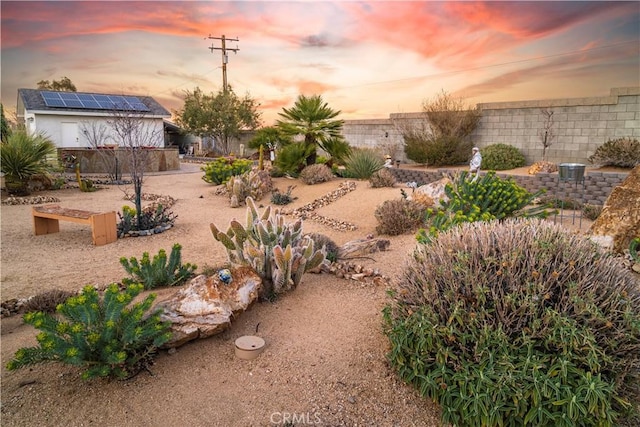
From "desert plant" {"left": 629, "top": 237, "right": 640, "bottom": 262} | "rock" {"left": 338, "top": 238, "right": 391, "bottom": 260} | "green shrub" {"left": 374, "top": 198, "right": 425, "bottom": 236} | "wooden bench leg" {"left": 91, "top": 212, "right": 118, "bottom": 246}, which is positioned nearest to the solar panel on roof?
"wooden bench leg" {"left": 91, "top": 212, "right": 118, "bottom": 246}

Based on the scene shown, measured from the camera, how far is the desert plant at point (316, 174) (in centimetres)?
1203

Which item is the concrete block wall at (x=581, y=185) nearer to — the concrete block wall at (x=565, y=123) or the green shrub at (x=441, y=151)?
the concrete block wall at (x=565, y=123)

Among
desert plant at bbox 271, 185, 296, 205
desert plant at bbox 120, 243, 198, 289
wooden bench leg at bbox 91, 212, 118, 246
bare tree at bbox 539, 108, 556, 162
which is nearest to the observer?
desert plant at bbox 120, 243, 198, 289

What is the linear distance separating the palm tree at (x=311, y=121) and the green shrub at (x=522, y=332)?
10420 mm

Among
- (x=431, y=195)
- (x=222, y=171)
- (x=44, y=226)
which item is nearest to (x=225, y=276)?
(x=431, y=195)

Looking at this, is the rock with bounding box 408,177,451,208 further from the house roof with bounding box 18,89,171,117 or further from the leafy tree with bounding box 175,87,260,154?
the leafy tree with bounding box 175,87,260,154

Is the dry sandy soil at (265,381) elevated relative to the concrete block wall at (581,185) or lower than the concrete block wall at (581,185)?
lower

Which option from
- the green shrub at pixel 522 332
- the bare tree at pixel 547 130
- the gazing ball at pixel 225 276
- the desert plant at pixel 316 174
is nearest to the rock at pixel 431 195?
the desert plant at pixel 316 174

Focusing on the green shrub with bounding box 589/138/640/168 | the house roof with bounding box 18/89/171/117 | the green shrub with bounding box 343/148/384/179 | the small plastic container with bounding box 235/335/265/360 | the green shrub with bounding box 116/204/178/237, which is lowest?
the small plastic container with bounding box 235/335/265/360

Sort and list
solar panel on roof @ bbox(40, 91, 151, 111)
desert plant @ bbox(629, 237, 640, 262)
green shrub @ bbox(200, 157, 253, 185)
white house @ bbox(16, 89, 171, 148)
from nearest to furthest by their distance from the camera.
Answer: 1. desert plant @ bbox(629, 237, 640, 262)
2. green shrub @ bbox(200, 157, 253, 185)
3. white house @ bbox(16, 89, 171, 148)
4. solar panel on roof @ bbox(40, 91, 151, 111)

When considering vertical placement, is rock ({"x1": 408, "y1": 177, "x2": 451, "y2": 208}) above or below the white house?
below

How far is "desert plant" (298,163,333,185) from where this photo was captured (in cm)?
1203

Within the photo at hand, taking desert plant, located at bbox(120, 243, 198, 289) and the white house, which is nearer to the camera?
desert plant, located at bbox(120, 243, 198, 289)

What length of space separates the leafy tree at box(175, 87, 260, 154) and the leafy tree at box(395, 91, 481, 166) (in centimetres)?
1540
